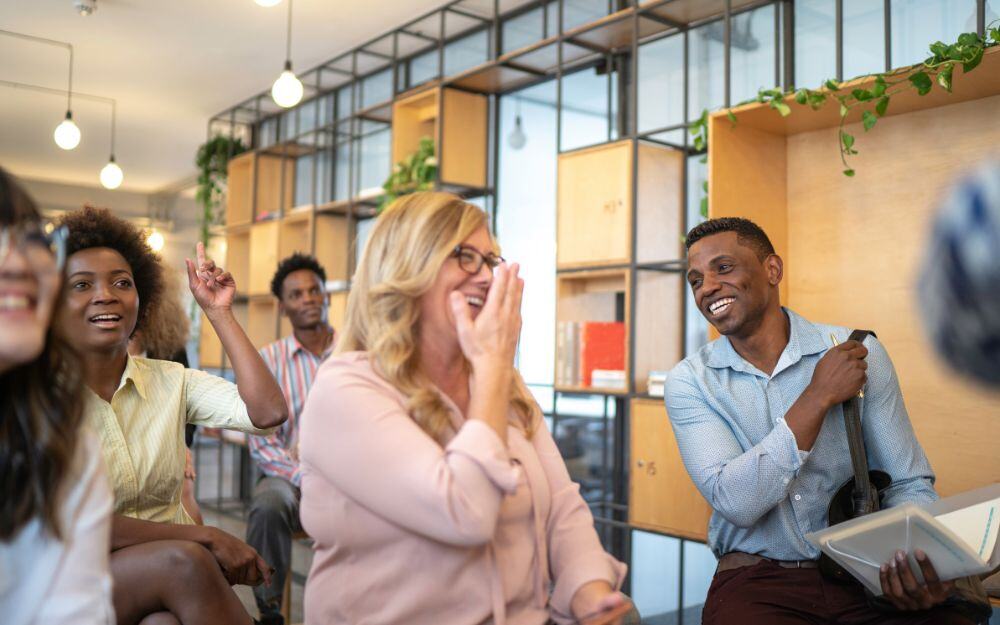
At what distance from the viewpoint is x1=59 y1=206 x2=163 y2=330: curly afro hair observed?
2195 mm

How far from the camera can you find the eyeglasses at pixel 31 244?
111 centimetres

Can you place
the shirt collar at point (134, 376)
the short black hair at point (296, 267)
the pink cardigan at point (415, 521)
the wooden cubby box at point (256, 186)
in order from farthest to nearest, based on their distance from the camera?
1. the wooden cubby box at point (256, 186)
2. the short black hair at point (296, 267)
3. the shirt collar at point (134, 376)
4. the pink cardigan at point (415, 521)

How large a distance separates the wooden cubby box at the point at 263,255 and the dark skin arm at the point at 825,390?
5.02 m

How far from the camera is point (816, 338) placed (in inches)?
95.3

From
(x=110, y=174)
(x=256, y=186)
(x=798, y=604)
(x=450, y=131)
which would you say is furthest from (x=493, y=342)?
(x=110, y=174)

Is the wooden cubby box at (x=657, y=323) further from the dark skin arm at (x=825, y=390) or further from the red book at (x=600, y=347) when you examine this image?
the dark skin arm at (x=825, y=390)

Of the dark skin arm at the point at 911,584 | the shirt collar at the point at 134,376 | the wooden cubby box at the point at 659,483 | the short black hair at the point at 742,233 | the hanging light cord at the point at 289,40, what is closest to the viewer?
the dark skin arm at the point at 911,584

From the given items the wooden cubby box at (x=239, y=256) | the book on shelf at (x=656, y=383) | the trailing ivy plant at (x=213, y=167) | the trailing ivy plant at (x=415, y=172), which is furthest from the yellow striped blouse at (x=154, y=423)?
the trailing ivy plant at (x=213, y=167)

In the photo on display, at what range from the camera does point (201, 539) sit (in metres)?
2.01

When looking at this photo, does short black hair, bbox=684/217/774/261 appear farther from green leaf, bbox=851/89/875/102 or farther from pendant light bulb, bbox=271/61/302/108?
pendant light bulb, bbox=271/61/302/108

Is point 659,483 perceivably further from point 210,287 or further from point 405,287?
point 405,287

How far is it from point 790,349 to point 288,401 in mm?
2323

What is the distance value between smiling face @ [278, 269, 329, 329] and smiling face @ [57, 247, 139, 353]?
1.80 m

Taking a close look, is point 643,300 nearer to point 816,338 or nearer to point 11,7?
point 816,338
